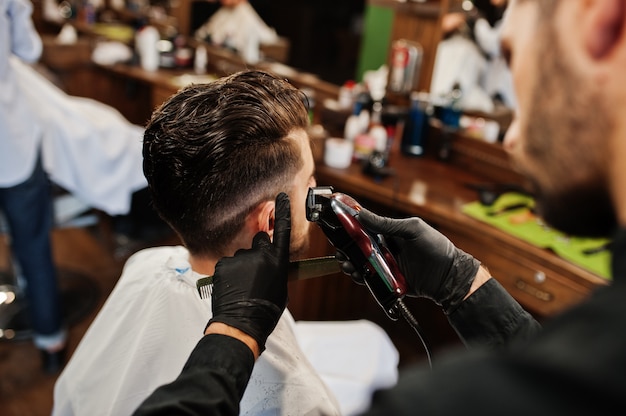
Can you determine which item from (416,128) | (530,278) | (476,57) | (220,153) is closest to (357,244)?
(220,153)

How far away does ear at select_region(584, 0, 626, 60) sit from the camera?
50 cm

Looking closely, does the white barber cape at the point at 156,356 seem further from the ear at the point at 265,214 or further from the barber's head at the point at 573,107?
the barber's head at the point at 573,107

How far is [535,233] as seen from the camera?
1.87m

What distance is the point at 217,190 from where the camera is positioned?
1128 mm

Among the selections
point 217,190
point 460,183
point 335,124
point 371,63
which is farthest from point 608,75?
point 371,63

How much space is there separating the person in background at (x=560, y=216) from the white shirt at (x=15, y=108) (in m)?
1.58

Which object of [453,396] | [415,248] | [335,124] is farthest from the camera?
[335,124]

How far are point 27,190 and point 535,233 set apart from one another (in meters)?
1.97

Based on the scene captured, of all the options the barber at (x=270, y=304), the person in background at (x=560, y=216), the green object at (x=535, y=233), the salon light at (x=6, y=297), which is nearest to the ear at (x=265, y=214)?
the barber at (x=270, y=304)

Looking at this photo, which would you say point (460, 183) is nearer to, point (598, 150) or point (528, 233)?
point (528, 233)

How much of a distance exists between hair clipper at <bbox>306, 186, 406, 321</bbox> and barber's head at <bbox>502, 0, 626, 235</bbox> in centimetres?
44

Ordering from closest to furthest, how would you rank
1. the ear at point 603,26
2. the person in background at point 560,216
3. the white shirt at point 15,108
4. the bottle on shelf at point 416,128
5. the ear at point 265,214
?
the person in background at point 560,216 → the ear at point 603,26 → the ear at point 265,214 → the white shirt at point 15,108 → the bottle on shelf at point 416,128

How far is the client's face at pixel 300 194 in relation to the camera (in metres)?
1.22

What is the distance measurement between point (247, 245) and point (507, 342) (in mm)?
592
